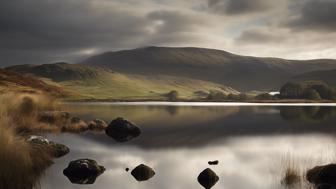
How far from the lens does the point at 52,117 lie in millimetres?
38781

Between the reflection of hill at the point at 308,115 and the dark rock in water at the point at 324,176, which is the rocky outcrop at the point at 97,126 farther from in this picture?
the reflection of hill at the point at 308,115

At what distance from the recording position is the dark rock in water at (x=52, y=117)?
3703cm

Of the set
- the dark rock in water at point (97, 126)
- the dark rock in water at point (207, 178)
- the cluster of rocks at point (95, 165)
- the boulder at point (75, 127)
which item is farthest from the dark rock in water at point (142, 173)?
the dark rock in water at point (97, 126)

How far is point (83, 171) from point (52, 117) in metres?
21.2

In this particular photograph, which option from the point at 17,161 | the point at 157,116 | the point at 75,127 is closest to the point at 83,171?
the point at 17,161

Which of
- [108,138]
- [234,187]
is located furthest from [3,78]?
[234,187]

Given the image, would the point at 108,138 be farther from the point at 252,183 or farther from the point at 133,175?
the point at 252,183

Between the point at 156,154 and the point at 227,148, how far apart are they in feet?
21.2

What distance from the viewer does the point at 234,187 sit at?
56.8 feet

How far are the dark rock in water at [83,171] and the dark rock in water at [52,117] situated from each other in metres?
18.3

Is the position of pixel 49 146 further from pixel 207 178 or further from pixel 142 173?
pixel 207 178

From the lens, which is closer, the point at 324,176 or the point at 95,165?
the point at 324,176

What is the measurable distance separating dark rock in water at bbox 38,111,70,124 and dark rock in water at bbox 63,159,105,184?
18330mm

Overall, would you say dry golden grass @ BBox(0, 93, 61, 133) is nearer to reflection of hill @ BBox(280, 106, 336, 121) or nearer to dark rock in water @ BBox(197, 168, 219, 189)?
dark rock in water @ BBox(197, 168, 219, 189)
